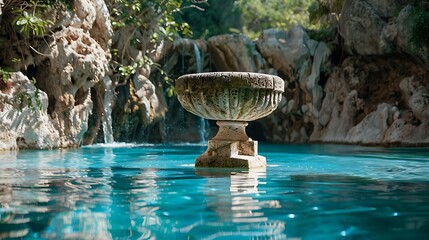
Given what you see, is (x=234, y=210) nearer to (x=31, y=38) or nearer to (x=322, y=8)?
(x=31, y=38)

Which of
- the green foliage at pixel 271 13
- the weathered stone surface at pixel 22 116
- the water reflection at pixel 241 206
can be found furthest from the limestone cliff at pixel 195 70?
the green foliage at pixel 271 13

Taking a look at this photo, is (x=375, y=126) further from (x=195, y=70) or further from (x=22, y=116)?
(x=22, y=116)

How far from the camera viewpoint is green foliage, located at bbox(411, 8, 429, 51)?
1653 centimetres

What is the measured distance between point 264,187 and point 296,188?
0.97 ft

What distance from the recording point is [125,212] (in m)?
3.77

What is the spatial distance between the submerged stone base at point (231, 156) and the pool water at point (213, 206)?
0.89 metres

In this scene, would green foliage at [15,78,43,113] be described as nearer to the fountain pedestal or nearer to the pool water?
the fountain pedestal

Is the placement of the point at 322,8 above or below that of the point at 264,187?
above

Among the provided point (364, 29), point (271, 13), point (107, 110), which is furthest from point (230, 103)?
point (271, 13)

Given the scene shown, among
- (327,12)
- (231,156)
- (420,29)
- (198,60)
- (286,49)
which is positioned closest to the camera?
(231,156)

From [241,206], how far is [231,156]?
3386 mm

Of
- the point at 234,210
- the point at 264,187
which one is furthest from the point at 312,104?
the point at 234,210

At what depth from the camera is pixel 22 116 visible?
13289 millimetres

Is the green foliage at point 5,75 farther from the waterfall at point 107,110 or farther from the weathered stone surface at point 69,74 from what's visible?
the waterfall at point 107,110
